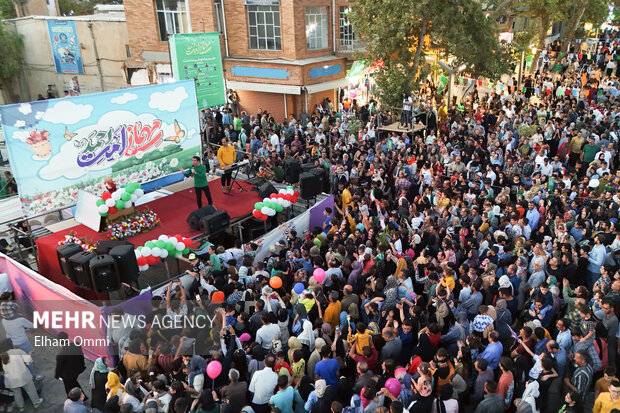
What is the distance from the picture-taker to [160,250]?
9.38m

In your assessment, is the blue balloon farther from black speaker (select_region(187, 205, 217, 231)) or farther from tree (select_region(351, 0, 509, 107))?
tree (select_region(351, 0, 509, 107))

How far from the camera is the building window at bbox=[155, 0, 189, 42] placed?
75.6ft

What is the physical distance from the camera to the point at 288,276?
26.5ft

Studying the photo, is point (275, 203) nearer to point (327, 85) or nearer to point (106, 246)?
point (106, 246)

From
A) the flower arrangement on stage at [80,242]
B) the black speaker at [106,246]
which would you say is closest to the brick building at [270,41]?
the flower arrangement on stage at [80,242]

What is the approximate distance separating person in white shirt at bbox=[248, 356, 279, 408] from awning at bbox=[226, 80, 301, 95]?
16.8 meters

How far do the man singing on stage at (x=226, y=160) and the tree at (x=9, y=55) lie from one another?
21356 mm

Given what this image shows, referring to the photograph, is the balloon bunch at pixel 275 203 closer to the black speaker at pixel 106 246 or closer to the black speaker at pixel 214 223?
the black speaker at pixel 214 223

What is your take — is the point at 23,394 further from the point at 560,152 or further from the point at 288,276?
the point at 560,152

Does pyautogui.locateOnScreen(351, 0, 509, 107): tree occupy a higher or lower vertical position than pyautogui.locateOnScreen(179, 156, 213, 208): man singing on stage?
higher

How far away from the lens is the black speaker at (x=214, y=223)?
10.3 meters

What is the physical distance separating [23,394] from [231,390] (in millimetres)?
3682

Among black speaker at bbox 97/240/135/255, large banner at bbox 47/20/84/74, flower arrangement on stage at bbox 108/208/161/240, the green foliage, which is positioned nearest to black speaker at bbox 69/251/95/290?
black speaker at bbox 97/240/135/255

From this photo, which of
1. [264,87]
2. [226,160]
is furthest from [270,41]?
[226,160]
